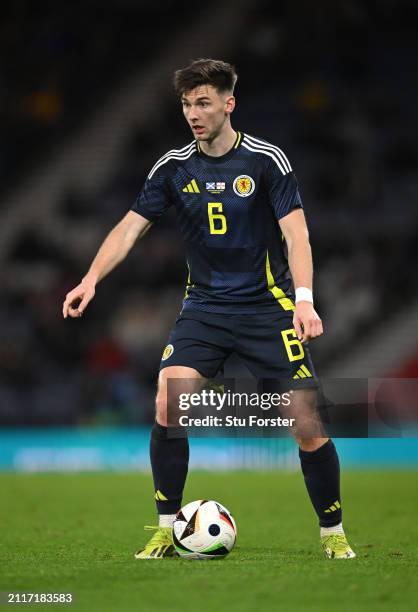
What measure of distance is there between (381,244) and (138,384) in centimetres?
450

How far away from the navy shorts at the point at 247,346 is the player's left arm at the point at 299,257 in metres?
0.34

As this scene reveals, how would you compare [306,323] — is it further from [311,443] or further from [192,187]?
[192,187]

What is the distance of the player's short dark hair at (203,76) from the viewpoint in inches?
236

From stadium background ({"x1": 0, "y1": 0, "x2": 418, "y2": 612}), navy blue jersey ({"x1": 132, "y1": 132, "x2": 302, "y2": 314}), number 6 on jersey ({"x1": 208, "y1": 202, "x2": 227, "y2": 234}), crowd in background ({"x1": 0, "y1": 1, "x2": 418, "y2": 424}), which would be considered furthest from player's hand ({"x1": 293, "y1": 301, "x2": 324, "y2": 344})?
crowd in background ({"x1": 0, "y1": 1, "x2": 418, "y2": 424})

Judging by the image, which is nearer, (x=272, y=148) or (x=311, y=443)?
(x=311, y=443)

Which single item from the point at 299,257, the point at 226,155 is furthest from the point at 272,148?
the point at 299,257

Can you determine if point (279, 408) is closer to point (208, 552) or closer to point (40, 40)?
point (208, 552)

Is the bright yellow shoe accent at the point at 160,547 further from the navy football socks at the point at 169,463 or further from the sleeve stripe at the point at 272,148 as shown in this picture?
the sleeve stripe at the point at 272,148

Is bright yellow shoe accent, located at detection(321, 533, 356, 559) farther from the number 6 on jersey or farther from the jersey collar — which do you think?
the jersey collar

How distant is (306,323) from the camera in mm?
5484

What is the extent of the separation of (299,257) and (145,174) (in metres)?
14.1

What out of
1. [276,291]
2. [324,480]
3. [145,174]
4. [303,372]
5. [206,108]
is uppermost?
[145,174]

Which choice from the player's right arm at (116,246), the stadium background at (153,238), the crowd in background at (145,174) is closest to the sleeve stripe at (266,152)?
the player's right arm at (116,246)

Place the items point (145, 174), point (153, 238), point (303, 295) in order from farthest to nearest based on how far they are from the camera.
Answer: point (145, 174) → point (153, 238) → point (303, 295)
